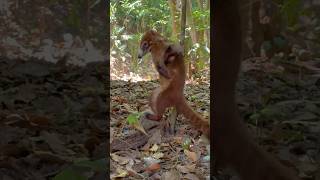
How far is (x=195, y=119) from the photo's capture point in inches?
98.0

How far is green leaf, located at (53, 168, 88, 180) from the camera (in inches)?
41.6

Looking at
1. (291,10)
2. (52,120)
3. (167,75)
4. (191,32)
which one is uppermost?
(191,32)

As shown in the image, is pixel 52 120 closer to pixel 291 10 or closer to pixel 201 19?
pixel 291 10

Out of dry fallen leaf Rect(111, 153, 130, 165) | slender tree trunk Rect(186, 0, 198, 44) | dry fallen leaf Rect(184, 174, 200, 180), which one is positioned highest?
slender tree trunk Rect(186, 0, 198, 44)

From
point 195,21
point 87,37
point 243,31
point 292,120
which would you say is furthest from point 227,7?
point 195,21

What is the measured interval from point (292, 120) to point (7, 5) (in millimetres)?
742

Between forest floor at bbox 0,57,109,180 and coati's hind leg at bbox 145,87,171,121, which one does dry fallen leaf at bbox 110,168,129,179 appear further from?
coati's hind leg at bbox 145,87,171,121

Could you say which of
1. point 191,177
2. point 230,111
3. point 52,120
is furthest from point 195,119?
point 52,120

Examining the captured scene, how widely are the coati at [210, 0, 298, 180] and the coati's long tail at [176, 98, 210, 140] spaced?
844 millimetres

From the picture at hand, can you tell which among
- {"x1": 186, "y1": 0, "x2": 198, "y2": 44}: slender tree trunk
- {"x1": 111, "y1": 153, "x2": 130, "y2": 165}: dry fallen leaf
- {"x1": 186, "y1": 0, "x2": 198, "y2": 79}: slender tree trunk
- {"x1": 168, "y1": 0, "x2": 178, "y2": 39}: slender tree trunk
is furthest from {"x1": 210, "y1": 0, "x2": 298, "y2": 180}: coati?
{"x1": 186, "y1": 0, "x2": 198, "y2": 44}: slender tree trunk

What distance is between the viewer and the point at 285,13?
3.91 ft

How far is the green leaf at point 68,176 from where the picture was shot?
1058mm

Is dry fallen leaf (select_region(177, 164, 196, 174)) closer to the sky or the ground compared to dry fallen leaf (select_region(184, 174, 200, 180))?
closer to the sky

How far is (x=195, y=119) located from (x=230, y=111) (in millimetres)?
1089
